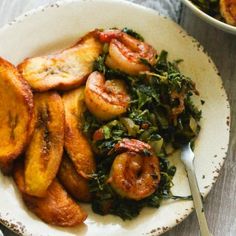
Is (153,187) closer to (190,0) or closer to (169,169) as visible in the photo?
(169,169)

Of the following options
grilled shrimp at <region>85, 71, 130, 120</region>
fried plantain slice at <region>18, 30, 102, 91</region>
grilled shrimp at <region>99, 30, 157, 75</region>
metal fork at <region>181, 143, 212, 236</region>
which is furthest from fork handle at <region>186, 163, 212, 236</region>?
fried plantain slice at <region>18, 30, 102, 91</region>

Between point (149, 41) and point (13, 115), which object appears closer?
point (13, 115)

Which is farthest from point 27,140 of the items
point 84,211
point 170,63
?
point 170,63

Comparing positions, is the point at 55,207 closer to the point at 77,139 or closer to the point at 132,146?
the point at 77,139

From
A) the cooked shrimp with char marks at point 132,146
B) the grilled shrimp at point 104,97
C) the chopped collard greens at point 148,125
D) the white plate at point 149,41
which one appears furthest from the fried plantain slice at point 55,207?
the grilled shrimp at point 104,97

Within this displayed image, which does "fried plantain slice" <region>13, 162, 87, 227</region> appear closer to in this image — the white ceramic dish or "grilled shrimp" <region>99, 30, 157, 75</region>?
"grilled shrimp" <region>99, 30, 157, 75</region>

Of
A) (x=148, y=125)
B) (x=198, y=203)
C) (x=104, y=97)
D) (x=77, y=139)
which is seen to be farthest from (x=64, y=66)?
(x=198, y=203)

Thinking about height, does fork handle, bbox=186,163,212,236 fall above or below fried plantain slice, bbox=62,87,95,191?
below
